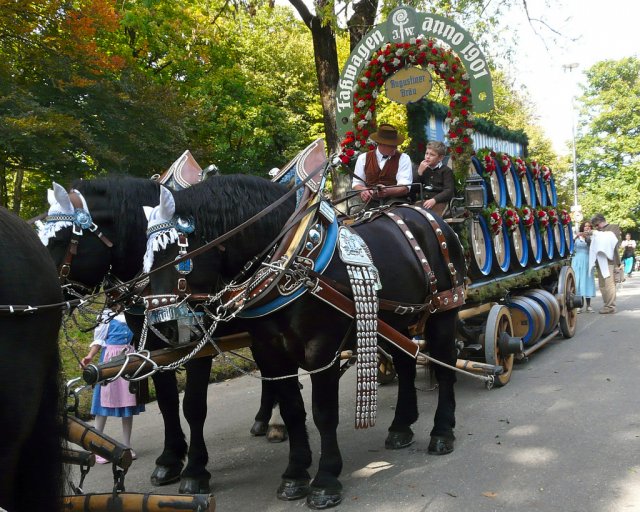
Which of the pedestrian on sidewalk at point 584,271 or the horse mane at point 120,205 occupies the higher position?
the horse mane at point 120,205

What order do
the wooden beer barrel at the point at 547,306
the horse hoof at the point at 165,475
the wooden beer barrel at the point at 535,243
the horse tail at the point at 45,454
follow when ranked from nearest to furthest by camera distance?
1. the horse tail at the point at 45,454
2. the horse hoof at the point at 165,475
3. the wooden beer barrel at the point at 547,306
4. the wooden beer barrel at the point at 535,243

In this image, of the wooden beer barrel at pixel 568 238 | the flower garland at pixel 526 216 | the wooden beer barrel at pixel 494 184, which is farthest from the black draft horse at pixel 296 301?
the wooden beer barrel at pixel 568 238

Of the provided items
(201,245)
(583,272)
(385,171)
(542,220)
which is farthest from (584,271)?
(201,245)

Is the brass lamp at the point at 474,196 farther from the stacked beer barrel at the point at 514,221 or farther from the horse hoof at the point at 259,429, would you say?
the horse hoof at the point at 259,429

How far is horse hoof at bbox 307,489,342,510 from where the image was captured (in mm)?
3775

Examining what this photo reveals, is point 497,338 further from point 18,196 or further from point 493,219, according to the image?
point 18,196

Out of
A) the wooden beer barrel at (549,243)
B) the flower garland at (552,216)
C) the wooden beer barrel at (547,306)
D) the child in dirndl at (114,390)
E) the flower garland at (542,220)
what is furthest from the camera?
the flower garland at (552,216)

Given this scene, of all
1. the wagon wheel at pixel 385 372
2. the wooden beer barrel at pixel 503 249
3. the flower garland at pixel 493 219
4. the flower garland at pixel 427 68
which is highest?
the flower garland at pixel 427 68

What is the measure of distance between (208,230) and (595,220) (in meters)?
10.3

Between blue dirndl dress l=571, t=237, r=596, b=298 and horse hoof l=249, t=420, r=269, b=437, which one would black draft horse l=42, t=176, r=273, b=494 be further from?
blue dirndl dress l=571, t=237, r=596, b=298

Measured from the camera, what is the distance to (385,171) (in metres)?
5.75

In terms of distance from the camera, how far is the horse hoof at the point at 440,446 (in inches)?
182

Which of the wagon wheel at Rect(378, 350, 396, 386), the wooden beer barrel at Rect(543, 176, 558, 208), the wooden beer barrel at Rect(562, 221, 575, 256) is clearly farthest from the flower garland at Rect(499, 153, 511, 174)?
the wooden beer barrel at Rect(562, 221, 575, 256)

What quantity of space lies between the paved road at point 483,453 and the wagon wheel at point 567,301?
1703mm
